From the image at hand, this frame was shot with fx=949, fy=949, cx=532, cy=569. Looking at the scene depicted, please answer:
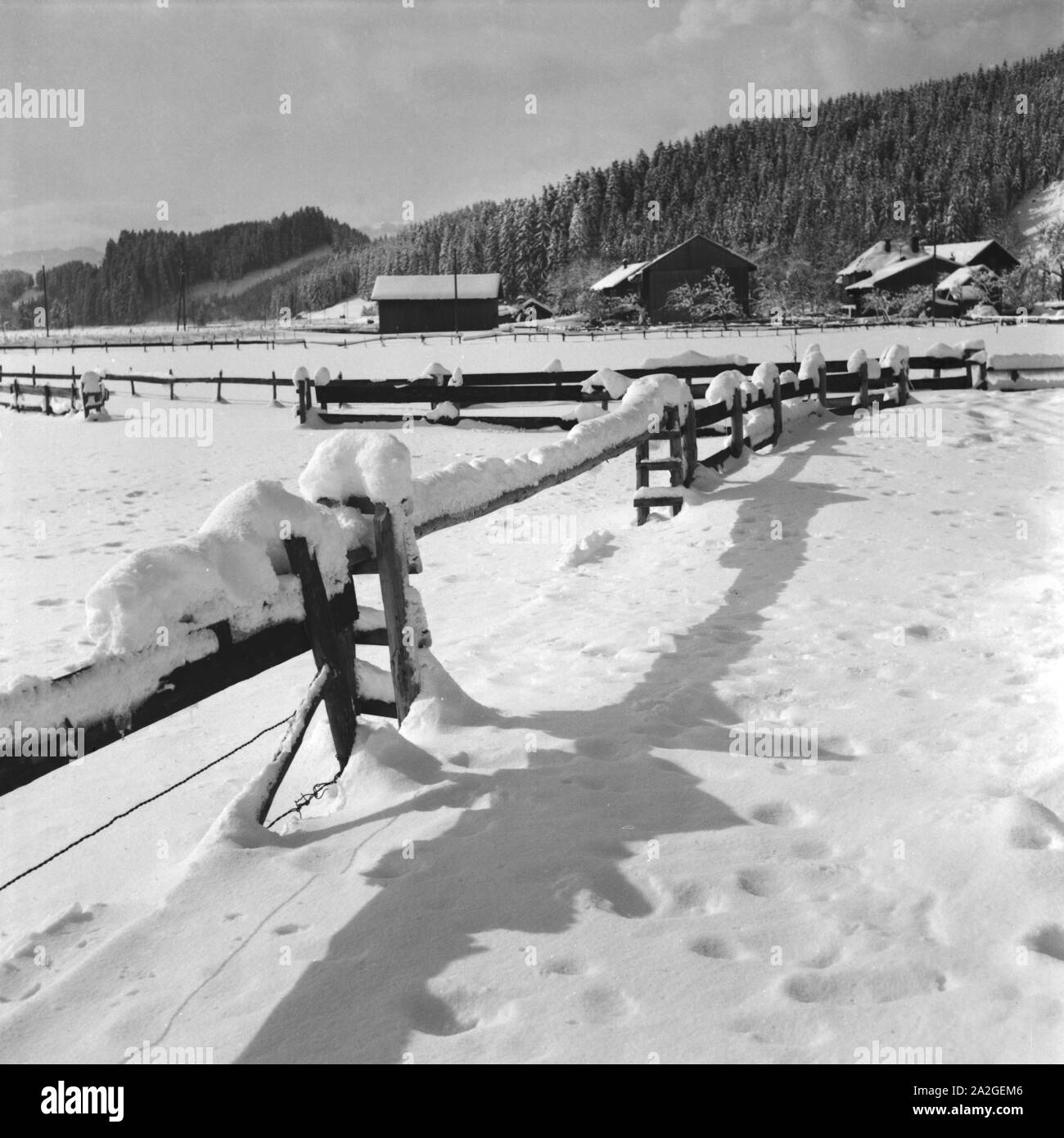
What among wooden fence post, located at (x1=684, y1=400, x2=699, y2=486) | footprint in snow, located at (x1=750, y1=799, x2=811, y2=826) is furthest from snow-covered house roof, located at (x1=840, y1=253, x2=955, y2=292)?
footprint in snow, located at (x1=750, y1=799, x2=811, y2=826)

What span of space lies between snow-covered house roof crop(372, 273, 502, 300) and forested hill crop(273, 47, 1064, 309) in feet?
63.4

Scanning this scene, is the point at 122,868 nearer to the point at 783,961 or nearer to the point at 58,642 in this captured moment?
the point at 783,961

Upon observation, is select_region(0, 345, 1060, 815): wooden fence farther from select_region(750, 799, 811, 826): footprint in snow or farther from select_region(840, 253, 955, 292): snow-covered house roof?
select_region(840, 253, 955, 292): snow-covered house roof

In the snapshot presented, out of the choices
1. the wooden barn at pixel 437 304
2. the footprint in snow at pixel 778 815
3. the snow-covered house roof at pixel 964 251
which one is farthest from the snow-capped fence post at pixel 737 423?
the snow-covered house roof at pixel 964 251

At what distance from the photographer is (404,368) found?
129 ft

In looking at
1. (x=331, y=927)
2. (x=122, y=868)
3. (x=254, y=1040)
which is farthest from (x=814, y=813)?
(x=122, y=868)

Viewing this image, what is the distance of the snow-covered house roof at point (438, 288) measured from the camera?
80125mm

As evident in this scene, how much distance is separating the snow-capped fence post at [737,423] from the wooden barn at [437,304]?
235 feet

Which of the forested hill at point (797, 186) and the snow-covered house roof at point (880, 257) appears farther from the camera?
the forested hill at point (797, 186)

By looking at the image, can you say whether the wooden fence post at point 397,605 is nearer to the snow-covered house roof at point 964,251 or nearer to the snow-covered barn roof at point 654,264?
the snow-covered barn roof at point 654,264

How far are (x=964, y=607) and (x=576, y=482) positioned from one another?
731 cm

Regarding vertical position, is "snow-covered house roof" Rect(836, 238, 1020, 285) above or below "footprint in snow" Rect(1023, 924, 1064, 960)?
above

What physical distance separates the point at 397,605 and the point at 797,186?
128856 millimetres

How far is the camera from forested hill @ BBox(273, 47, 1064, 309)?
352ft
